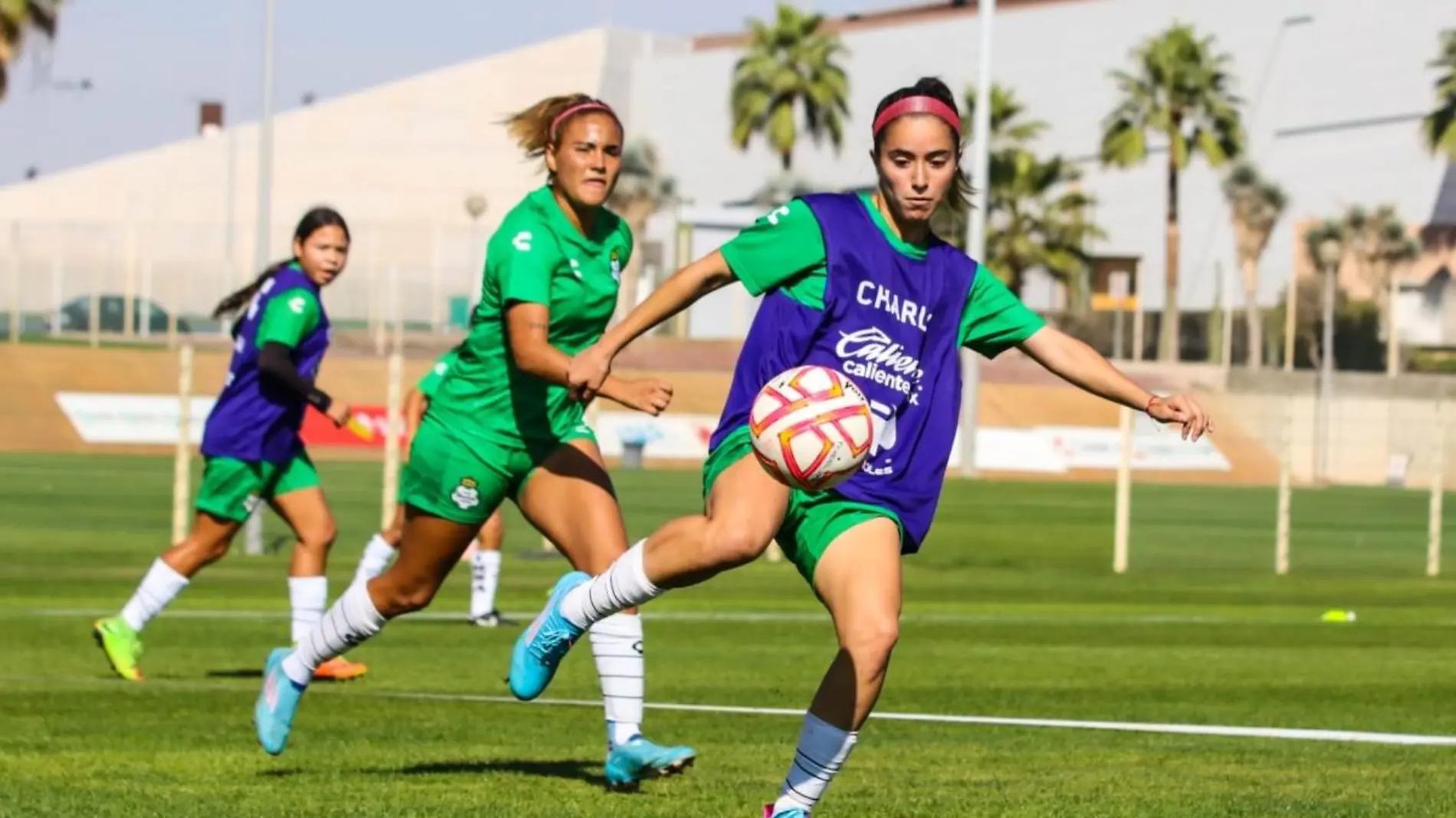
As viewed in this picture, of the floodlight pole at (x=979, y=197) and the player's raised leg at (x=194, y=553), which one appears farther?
the floodlight pole at (x=979, y=197)

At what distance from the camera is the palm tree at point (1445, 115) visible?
7062cm

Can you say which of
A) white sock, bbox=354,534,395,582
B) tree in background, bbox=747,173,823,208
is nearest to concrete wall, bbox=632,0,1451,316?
tree in background, bbox=747,173,823,208

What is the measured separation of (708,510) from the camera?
7262 millimetres

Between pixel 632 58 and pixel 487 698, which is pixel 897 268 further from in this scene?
pixel 632 58

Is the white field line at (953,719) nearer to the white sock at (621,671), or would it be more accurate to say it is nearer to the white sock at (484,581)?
the white sock at (621,671)

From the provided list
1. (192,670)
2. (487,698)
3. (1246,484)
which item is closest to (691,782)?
(487,698)

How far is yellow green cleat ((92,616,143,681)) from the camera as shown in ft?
42.1

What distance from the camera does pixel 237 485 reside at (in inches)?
508

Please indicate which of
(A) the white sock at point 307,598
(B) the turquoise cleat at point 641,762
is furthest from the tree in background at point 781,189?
(B) the turquoise cleat at point 641,762

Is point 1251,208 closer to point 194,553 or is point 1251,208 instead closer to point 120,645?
point 194,553

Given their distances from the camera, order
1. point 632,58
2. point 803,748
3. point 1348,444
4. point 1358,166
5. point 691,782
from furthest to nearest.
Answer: point 632,58, point 1358,166, point 1348,444, point 691,782, point 803,748

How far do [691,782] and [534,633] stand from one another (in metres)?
1.14

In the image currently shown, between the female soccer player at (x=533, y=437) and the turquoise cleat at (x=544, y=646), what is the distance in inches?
25.3

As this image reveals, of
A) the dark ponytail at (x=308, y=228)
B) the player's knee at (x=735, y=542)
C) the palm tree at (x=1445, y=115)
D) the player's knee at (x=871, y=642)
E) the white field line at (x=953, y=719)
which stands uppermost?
the palm tree at (x=1445, y=115)
